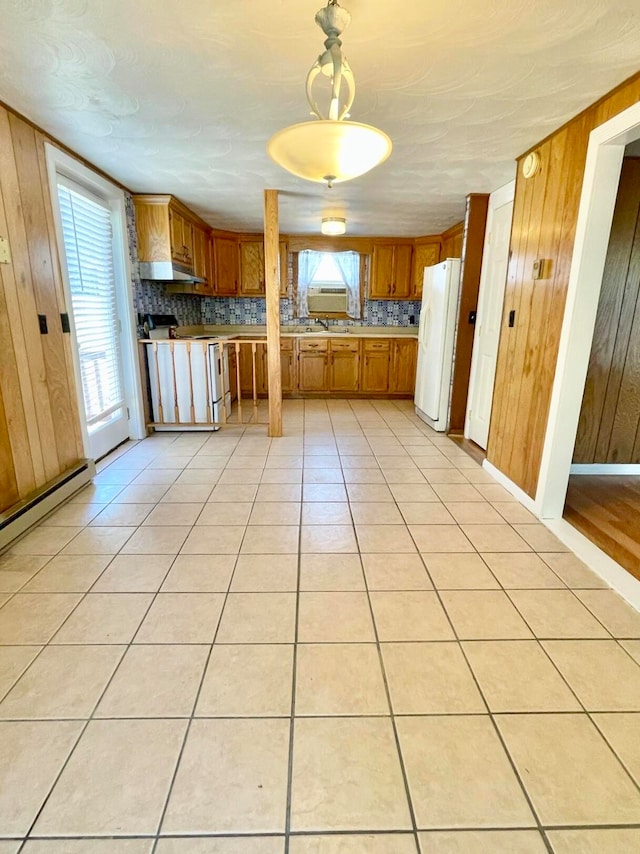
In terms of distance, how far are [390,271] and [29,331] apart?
4464 millimetres

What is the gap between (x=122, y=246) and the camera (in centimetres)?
349

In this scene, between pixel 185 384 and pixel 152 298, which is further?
pixel 152 298

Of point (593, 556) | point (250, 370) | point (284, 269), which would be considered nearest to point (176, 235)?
point (284, 269)

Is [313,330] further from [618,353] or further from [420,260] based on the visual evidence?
[618,353]

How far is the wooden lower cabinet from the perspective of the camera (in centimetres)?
555

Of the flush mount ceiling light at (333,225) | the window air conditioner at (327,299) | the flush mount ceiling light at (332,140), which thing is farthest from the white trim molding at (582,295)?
the window air conditioner at (327,299)

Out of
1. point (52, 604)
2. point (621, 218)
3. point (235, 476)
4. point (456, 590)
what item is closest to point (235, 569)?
point (52, 604)

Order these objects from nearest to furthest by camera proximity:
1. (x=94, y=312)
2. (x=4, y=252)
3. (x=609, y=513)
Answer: (x=4, y=252), (x=609, y=513), (x=94, y=312)

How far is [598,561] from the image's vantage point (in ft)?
6.54

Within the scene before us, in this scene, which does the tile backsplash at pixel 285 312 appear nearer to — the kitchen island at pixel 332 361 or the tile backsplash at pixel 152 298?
the kitchen island at pixel 332 361

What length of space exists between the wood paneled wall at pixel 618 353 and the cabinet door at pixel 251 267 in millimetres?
4033

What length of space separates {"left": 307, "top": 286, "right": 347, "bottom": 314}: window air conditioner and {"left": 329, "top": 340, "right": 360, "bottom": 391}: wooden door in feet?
2.28

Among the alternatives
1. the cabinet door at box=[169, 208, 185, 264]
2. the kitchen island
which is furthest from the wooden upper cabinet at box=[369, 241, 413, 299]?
the cabinet door at box=[169, 208, 185, 264]

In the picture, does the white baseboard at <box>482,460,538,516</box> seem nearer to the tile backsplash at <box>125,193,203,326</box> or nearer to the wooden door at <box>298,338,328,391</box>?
the wooden door at <box>298,338,328,391</box>
